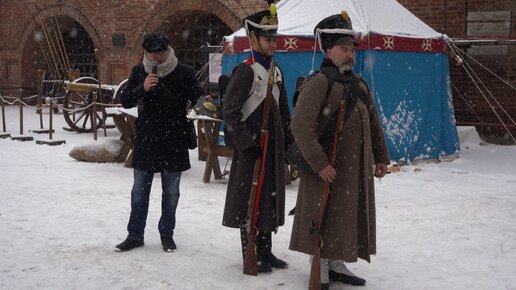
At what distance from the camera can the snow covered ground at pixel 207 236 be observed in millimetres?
3668

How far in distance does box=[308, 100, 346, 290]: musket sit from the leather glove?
0.50 meters

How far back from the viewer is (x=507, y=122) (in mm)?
10180

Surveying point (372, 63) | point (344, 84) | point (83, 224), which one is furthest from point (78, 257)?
point (372, 63)

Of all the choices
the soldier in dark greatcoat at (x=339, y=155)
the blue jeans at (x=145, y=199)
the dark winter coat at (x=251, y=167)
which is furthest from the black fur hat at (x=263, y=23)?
the blue jeans at (x=145, y=199)

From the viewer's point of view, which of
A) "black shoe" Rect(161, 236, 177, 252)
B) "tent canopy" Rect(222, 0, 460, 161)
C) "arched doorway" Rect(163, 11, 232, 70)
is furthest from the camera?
"arched doorway" Rect(163, 11, 232, 70)

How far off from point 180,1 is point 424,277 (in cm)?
1180

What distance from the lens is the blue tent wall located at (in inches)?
317

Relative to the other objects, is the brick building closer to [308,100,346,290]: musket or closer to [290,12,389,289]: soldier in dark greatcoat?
[290,12,389,289]: soldier in dark greatcoat

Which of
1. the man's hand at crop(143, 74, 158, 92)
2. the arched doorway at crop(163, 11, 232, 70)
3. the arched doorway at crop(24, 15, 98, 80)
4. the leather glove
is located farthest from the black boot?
the arched doorway at crop(24, 15, 98, 80)

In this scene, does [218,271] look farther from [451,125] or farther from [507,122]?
[507,122]

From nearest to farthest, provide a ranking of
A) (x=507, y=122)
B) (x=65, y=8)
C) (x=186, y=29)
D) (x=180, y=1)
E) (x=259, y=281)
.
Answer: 1. (x=259, y=281)
2. (x=507, y=122)
3. (x=180, y=1)
4. (x=186, y=29)
5. (x=65, y=8)

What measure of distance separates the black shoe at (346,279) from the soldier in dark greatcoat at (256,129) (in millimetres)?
423

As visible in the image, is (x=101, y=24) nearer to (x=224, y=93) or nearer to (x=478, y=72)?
(x=478, y=72)

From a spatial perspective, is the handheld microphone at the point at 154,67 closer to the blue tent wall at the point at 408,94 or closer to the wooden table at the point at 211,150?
the wooden table at the point at 211,150
